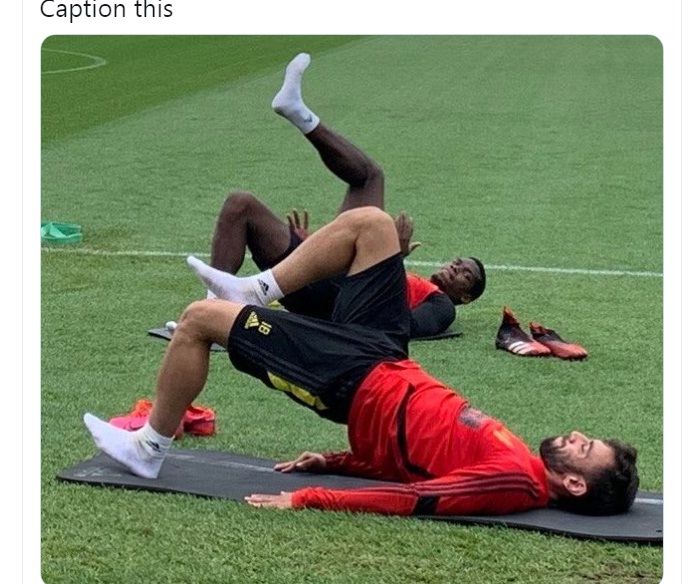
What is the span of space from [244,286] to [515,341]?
6.73ft

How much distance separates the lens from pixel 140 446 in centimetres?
509

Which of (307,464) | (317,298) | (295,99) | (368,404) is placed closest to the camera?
(368,404)

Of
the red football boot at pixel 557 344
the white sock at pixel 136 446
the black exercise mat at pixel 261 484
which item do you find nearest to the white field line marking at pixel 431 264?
the red football boot at pixel 557 344

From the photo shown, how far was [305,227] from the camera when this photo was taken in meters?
7.21

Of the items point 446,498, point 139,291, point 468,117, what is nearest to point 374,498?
point 446,498

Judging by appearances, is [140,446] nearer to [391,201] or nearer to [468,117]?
[391,201]

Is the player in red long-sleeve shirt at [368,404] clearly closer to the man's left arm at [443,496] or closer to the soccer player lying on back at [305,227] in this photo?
the man's left arm at [443,496]

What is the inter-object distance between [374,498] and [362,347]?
62 cm

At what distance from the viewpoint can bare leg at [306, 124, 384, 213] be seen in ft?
22.3

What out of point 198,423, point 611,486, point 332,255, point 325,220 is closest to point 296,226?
point 198,423

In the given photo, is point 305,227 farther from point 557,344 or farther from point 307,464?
point 307,464

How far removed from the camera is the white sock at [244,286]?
536 centimetres

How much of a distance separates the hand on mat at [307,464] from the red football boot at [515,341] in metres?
1.97

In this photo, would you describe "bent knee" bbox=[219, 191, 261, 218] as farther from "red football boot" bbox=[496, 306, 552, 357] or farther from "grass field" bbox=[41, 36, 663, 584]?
"red football boot" bbox=[496, 306, 552, 357]
